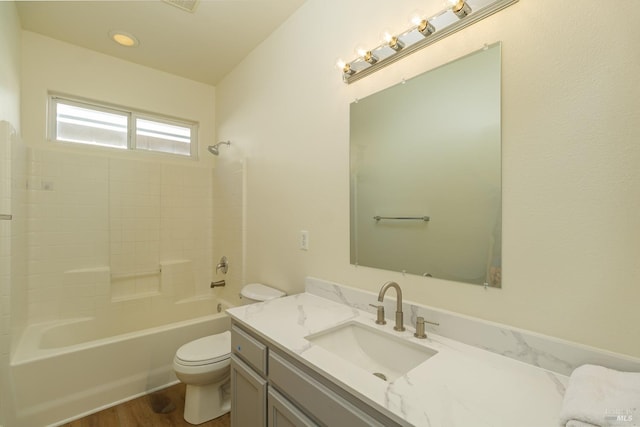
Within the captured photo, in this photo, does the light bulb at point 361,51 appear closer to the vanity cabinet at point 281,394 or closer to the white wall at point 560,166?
the white wall at point 560,166

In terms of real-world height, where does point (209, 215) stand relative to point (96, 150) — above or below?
below

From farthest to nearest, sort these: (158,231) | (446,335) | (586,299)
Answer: (158,231) < (446,335) < (586,299)

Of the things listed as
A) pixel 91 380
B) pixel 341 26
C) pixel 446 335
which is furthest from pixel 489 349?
pixel 91 380

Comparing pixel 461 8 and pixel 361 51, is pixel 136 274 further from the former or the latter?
pixel 461 8

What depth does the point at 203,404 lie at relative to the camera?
1840 mm

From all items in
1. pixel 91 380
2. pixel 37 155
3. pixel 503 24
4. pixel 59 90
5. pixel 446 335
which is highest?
pixel 59 90

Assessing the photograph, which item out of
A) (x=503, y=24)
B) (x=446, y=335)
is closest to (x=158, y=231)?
(x=446, y=335)

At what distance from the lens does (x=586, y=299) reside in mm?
861

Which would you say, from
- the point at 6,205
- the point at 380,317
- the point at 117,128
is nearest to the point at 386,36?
the point at 380,317

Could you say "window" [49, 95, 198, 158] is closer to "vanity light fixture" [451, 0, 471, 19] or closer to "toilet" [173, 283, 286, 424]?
"toilet" [173, 283, 286, 424]

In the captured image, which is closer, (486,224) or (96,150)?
(486,224)

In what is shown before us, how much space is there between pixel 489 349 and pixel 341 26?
172 cm

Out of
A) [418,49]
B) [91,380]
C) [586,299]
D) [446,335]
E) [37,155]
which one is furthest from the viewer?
[37,155]

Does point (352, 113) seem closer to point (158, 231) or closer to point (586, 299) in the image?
point (586, 299)
